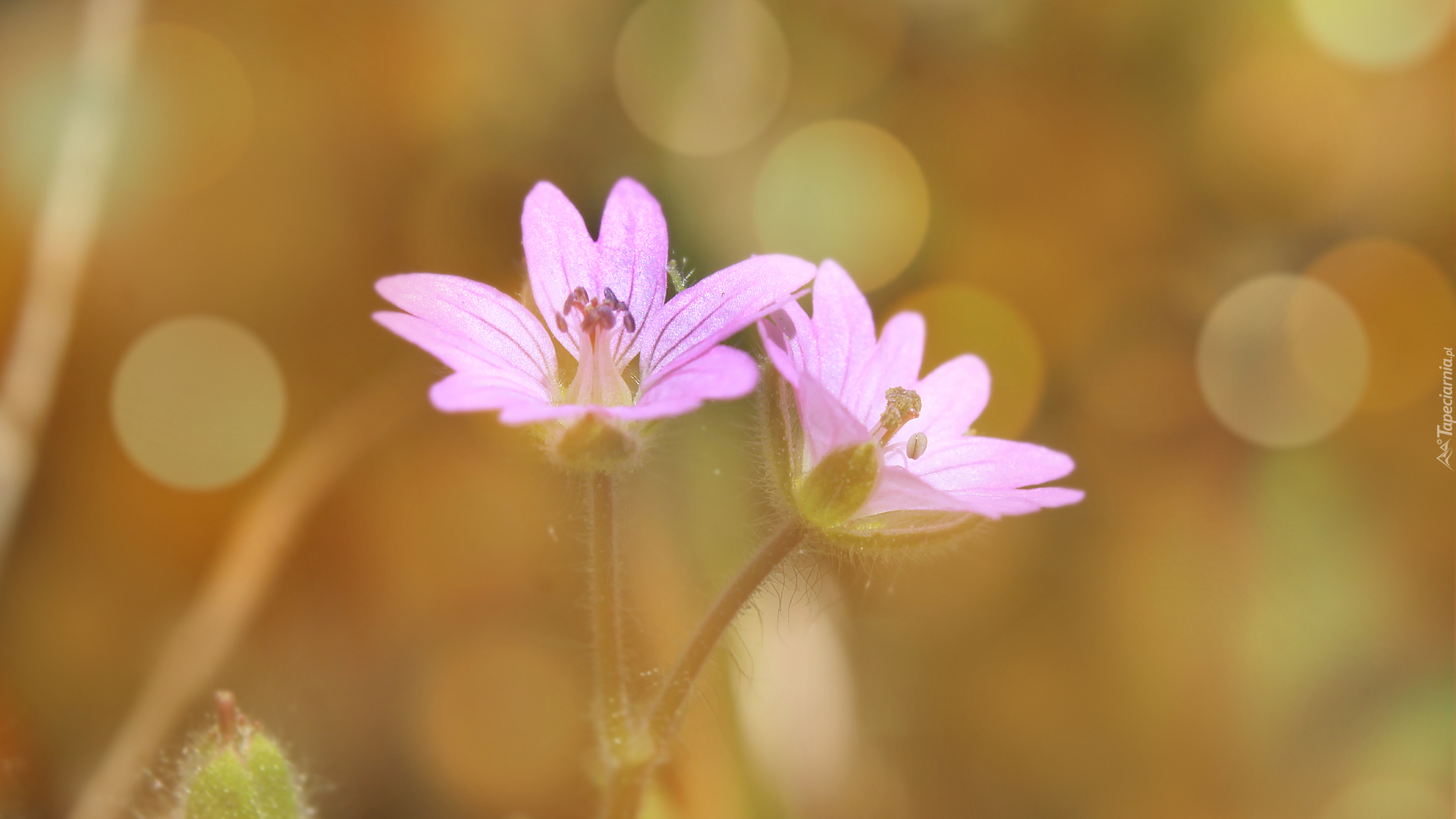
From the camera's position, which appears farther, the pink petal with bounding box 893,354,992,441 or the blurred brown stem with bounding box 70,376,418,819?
the blurred brown stem with bounding box 70,376,418,819

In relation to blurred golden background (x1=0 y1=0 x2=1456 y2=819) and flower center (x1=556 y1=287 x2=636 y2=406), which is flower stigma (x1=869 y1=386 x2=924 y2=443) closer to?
flower center (x1=556 y1=287 x2=636 y2=406)

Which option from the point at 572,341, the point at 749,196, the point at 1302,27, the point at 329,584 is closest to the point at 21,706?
the point at 329,584

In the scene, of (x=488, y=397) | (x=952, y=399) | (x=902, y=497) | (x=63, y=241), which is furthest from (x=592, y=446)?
(x=63, y=241)

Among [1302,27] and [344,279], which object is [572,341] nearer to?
[344,279]

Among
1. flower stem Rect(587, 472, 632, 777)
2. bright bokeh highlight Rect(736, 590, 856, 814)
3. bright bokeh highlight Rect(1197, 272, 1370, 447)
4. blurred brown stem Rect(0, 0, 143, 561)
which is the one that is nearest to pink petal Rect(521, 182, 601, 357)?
flower stem Rect(587, 472, 632, 777)

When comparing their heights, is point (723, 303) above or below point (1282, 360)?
below

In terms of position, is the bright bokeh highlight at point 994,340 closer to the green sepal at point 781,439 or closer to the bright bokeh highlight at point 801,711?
the bright bokeh highlight at point 801,711

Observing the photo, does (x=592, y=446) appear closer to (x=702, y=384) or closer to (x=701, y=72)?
(x=702, y=384)
